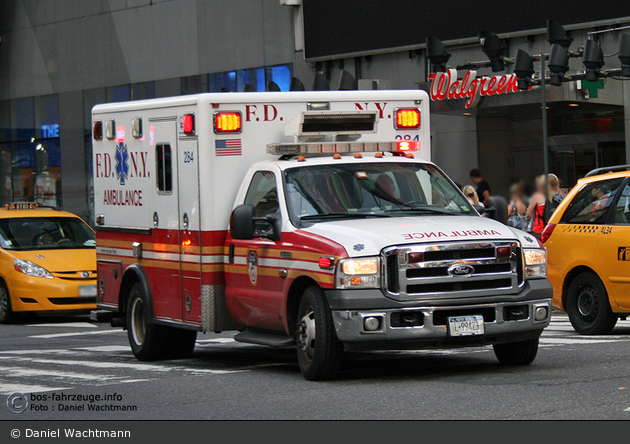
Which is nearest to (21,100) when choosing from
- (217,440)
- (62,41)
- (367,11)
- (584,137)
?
(62,41)

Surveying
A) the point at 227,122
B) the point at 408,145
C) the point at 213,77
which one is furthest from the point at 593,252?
the point at 213,77

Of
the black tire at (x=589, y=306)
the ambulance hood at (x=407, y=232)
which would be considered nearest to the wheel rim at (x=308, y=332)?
the ambulance hood at (x=407, y=232)

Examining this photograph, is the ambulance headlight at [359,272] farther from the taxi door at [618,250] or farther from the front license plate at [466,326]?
the taxi door at [618,250]

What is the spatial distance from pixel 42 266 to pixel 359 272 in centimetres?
982

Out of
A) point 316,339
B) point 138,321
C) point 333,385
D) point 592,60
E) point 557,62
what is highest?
point 592,60

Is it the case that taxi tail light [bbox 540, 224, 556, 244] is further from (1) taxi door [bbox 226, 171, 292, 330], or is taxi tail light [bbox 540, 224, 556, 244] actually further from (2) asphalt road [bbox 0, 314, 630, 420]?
(1) taxi door [bbox 226, 171, 292, 330]

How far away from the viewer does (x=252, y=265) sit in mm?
10234

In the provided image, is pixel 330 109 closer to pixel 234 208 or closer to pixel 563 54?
pixel 234 208

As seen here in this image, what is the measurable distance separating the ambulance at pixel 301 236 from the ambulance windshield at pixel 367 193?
0.01 meters

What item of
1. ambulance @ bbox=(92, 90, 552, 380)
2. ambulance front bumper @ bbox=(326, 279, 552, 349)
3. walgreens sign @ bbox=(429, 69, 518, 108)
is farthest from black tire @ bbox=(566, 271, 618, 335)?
walgreens sign @ bbox=(429, 69, 518, 108)

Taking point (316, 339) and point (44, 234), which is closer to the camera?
point (316, 339)

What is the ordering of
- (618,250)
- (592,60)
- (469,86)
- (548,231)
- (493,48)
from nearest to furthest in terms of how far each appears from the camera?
(618,250) → (548,231) → (592,60) → (493,48) → (469,86)

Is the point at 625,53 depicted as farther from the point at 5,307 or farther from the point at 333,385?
the point at 333,385

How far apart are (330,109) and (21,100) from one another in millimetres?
33222
